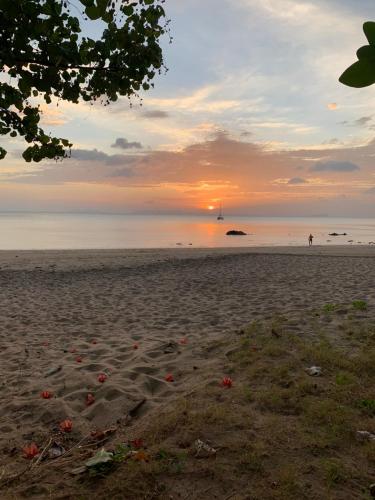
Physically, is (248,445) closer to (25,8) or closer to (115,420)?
(115,420)

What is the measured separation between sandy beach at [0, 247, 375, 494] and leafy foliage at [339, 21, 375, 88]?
198 inches

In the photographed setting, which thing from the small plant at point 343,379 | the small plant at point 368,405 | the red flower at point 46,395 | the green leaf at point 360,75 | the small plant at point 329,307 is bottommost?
the red flower at point 46,395

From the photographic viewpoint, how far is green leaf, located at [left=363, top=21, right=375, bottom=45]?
3.54ft

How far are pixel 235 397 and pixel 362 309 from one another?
627cm

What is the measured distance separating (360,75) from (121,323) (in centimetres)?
1058

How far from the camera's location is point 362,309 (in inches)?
Result: 413

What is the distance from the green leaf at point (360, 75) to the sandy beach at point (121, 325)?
5.02 metres

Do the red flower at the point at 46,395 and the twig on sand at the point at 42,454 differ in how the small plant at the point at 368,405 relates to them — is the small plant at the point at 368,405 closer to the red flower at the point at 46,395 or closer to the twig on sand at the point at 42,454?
the twig on sand at the point at 42,454

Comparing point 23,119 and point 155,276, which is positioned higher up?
point 23,119

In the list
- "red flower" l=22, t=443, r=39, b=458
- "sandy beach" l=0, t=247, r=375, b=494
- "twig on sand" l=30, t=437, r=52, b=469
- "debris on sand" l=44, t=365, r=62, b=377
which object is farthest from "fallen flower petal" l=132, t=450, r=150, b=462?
"debris on sand" l=44, t=365, r=62, b=377

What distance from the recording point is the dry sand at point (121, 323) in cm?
600

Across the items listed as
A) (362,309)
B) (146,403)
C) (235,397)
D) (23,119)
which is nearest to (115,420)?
(146,403)

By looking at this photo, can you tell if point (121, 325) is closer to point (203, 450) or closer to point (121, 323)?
point (121, 323)

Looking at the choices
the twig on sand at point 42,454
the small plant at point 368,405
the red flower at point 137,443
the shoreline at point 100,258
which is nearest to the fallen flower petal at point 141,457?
the red flower at point 137,443
